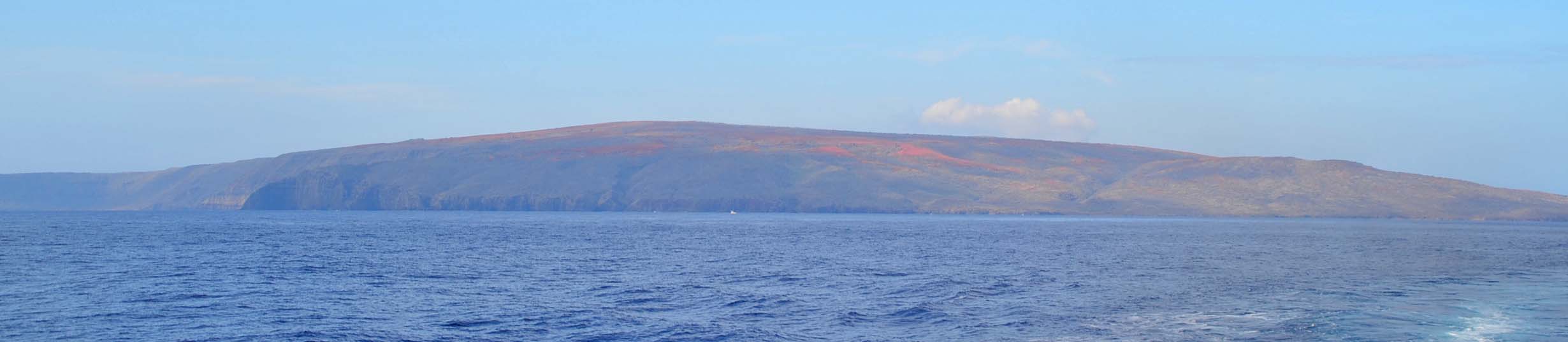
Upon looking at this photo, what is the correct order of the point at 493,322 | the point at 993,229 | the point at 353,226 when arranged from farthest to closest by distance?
the point at 993,229 < the point at 353,226 < the point at 493,322

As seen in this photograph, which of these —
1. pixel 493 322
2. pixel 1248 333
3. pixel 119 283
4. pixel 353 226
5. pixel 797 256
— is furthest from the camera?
pixel 353 226

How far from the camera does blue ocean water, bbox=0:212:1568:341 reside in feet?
87.6

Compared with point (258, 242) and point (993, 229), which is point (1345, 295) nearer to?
point (258, 242)

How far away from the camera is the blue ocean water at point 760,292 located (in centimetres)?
2670

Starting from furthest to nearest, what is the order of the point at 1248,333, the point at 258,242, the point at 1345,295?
the point at 258,242 → the point at 1345,295 → the point at 1248,333

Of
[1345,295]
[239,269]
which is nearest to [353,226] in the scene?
[239,269]

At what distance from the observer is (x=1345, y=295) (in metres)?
35.4

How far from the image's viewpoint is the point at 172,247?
61.5m

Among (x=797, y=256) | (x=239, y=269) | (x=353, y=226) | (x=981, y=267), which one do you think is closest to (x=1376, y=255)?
(x=981, y=267)

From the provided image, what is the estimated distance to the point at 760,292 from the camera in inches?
1423

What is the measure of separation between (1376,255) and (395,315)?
165ft

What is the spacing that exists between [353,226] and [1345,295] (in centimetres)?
8984

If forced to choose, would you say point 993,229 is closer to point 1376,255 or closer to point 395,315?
point 1376,255

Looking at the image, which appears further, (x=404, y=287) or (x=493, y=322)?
(x=404, y=287)
